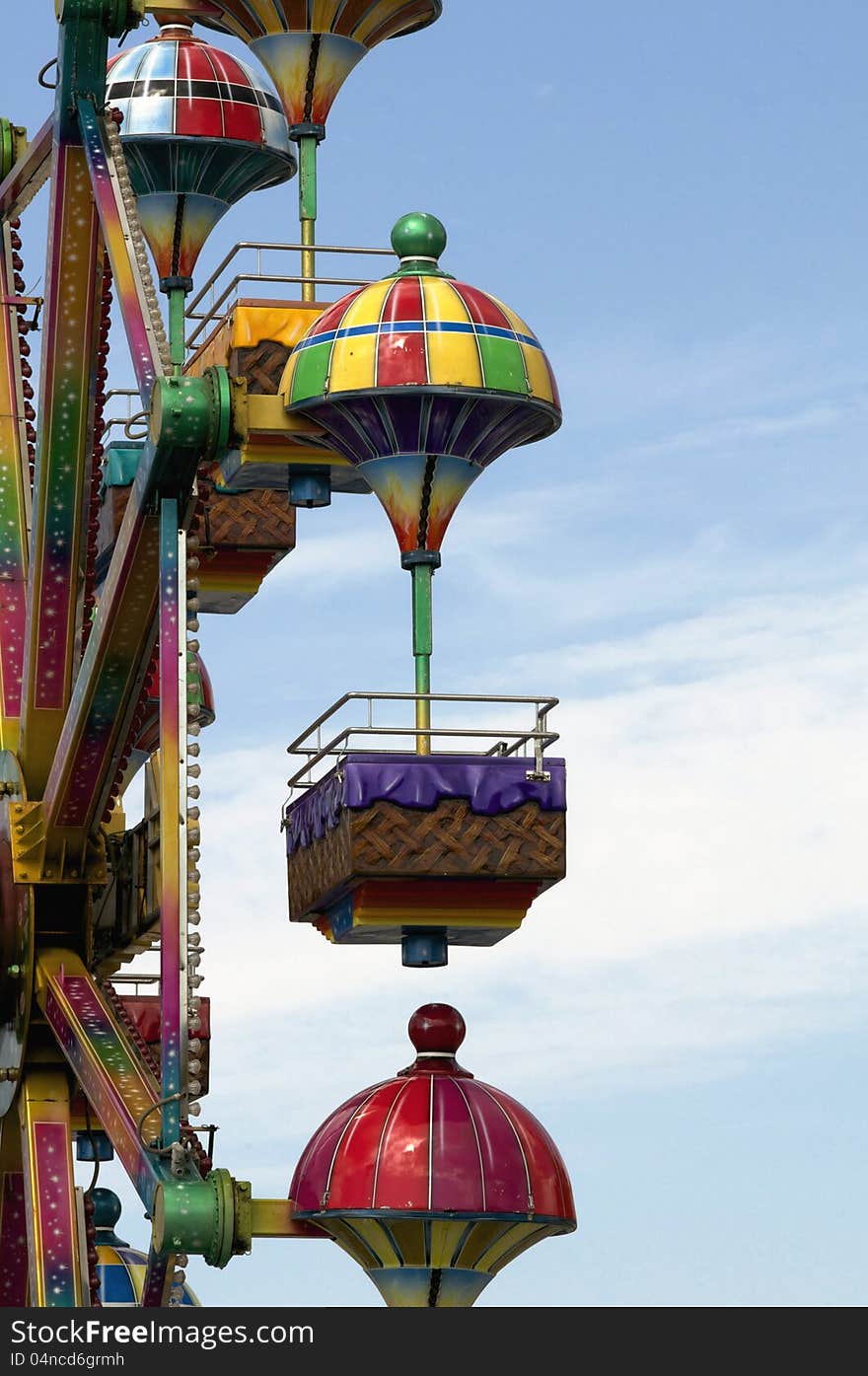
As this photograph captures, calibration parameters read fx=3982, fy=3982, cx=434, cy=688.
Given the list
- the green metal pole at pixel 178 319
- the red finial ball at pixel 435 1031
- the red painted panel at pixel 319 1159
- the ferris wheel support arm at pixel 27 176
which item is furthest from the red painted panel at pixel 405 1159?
the ferris wheel support arm at pixel 27 176

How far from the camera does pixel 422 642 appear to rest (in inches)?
1406

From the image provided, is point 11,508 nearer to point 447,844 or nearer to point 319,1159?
point 447,844

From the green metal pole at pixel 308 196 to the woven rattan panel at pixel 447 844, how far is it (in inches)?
295

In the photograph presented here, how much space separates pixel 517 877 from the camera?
34938 millimetres

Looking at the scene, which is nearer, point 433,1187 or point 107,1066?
point 433,1187

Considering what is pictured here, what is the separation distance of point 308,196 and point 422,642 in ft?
23.0

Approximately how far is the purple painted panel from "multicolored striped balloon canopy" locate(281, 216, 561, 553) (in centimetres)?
231

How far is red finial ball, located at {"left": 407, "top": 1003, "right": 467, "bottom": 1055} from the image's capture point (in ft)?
A: 116

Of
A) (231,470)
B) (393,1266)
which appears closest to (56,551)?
(231,470)

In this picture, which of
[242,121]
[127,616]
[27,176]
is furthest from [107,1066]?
[242,121]

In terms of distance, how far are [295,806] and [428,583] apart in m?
2.41

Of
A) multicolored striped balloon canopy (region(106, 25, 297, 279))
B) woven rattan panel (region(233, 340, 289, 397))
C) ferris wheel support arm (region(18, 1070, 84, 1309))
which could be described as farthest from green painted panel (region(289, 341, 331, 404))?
ferris wheel support arm (region(18, 1070, 84, 1309))

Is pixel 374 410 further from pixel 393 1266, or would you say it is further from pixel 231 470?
pixel 393 1266

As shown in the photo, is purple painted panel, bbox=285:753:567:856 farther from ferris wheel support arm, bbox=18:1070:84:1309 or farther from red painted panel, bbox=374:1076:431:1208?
ferris wheel support arm, bbox=18:1070:84:1309
